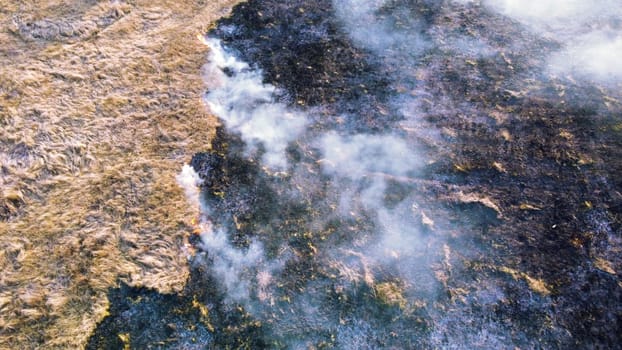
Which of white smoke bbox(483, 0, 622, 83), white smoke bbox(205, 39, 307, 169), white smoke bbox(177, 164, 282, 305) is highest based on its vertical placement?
white smoke bbox(483, 0, 622, 83)

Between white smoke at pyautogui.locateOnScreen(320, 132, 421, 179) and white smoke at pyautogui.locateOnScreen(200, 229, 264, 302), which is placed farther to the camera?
white smoke at pyautogui.locateOnScreen(320, 132, 421, 179)

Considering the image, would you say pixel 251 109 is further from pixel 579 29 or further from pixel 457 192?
pixel 579 29

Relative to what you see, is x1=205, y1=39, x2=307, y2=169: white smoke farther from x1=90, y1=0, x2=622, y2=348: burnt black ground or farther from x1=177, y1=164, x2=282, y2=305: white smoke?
x1=177, y1=164, x2=282, y2=305: white smoke

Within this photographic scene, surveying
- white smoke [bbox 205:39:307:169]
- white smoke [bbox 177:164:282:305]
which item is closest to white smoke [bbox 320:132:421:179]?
white smoke [bbox 205:39:307:169]

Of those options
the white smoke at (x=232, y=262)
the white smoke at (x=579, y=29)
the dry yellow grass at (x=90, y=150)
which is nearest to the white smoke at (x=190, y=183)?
the dry yellow grass at (x=90, y=150)

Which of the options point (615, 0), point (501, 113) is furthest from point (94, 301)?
point (615, 0)

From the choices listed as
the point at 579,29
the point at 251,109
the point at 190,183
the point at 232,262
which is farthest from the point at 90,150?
the point at 579,29
